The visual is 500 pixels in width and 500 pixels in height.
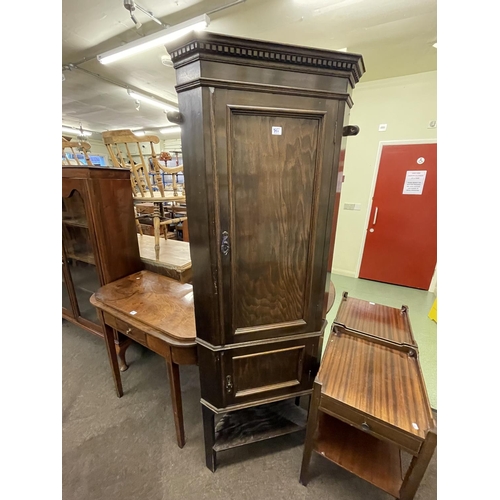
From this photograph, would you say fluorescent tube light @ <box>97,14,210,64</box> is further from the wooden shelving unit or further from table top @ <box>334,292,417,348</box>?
the wooden shelving unit

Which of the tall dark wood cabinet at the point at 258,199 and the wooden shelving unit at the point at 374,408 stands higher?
the tall dark wood cabinet at the point at 258,199

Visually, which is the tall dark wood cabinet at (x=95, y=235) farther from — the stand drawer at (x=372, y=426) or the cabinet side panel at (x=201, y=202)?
the stand drawer at (x=372, y=426)

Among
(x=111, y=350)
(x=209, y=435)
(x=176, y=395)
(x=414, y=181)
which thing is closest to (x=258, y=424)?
(x=209, y=435)

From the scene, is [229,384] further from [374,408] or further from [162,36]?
[162,36]

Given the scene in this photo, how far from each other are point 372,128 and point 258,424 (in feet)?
11.4

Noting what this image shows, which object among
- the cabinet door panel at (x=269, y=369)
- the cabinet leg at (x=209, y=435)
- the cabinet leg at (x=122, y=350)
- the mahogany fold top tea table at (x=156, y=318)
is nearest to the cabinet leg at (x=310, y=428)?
the cabinet door panel at (x=269, y=369)

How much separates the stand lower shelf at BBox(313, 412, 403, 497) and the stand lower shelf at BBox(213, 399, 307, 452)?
177 mm

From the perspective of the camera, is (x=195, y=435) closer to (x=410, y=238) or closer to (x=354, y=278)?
(x=354, y=278)

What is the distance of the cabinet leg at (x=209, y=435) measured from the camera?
1.11m

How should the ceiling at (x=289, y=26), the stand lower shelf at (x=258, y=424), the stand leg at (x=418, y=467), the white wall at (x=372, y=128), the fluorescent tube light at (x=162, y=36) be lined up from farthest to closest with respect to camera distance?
the white wall at (x=372, y=128), the fluorescent tube light at (x=162, y=36), the ceiling at (x=289, y=26), the stand lower shelf at (x=258, y=424), the stand leg at (x=418, y=467)

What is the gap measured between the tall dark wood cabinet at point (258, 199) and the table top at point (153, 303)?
0.74 ft

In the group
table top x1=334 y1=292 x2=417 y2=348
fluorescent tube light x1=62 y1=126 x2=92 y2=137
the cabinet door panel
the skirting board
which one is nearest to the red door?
the skirting board

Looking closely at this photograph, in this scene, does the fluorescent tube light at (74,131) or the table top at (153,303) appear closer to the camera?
the table top at (153,303)

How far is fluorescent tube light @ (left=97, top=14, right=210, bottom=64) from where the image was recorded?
2066 mm
